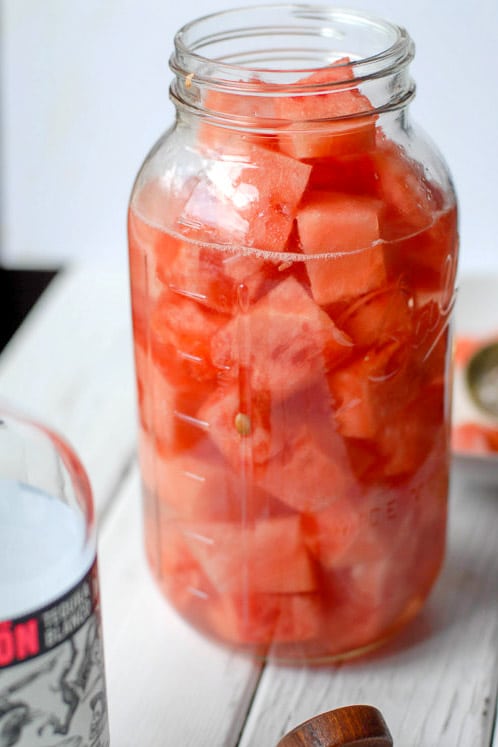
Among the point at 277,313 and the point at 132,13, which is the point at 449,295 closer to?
the point at 277,313

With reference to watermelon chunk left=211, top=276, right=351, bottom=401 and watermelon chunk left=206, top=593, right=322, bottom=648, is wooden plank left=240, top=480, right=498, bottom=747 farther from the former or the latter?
watermelon chunk left=211, top=276, right=351, bottom=401

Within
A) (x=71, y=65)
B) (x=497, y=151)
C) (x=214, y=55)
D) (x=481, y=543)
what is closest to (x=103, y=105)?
(x=71, y=65)

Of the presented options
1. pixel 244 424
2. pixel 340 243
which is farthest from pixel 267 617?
pixel 340 243

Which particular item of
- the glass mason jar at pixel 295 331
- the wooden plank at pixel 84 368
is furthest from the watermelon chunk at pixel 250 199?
the wooden plank at pixel 84 368

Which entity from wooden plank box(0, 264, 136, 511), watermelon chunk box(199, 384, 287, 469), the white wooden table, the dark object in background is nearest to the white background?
the dark object in background

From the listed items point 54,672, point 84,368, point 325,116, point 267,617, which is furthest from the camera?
point 84,368

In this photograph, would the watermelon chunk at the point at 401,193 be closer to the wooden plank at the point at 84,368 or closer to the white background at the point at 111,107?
the wooden plank at the point at 84,368

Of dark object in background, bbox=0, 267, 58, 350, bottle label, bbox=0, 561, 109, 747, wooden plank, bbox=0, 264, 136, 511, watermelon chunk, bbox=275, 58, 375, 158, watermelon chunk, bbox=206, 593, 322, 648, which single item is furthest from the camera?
dark object in background, bbox=0, 267, 58, 350

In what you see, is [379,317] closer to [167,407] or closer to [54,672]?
[167,407]
